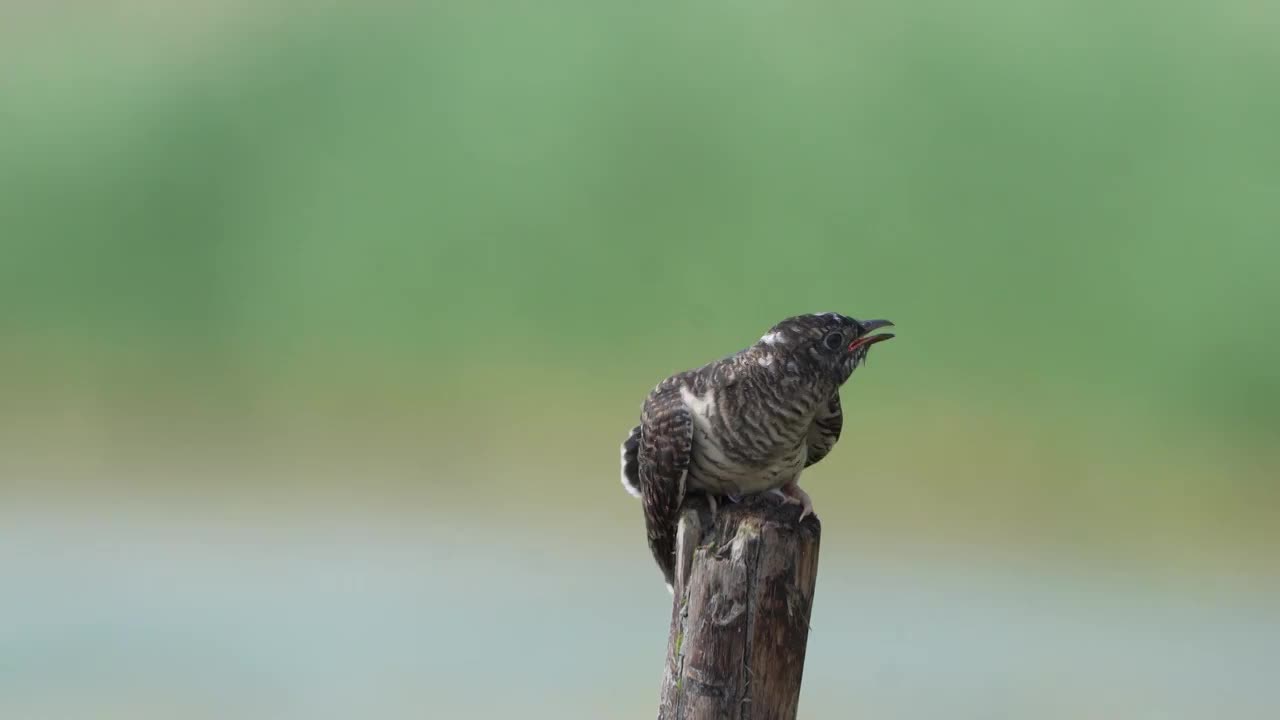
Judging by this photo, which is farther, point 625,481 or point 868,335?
point 625,481

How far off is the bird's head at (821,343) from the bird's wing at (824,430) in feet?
0.56

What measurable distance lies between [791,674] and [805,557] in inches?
14.2

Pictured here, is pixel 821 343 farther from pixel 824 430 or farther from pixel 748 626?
pixel 748 626

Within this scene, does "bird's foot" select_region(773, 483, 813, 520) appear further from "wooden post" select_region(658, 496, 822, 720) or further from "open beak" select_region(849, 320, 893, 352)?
"open beak" select_region(849, 320, 893, 352)

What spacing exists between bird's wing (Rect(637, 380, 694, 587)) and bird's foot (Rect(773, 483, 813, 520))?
362mm

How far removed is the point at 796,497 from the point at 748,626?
695 millimetres

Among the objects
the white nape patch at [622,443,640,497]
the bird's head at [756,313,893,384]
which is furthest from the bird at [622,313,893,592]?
the white nape patch at [622,443,640,497]

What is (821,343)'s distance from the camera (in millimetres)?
3969

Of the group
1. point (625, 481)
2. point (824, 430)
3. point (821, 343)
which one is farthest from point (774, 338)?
point (625, 481)

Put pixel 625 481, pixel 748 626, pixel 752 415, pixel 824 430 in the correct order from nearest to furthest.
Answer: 1. pixel 748 626
2. pixel 752 415
3. pixel 824 430
4. pixel 625 481

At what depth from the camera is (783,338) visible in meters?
4.00

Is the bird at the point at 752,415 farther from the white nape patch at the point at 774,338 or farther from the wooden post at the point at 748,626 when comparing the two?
the wooden post at the point at 748,626

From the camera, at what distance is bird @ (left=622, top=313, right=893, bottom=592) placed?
393 centimetres

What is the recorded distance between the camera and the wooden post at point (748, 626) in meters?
3.43
